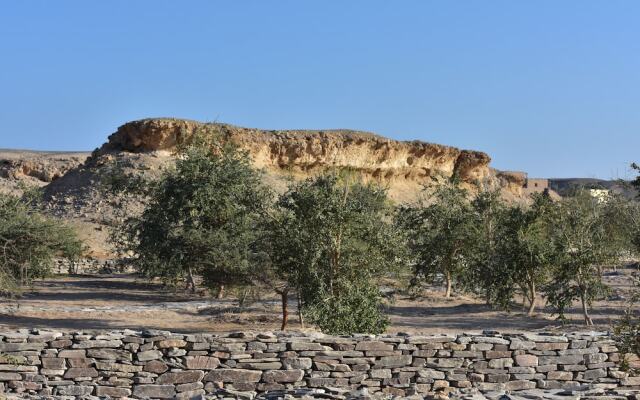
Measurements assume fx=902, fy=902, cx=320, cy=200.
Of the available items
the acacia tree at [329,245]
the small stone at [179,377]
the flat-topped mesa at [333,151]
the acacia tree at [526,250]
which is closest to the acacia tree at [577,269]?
the acacia tree at [526,250]

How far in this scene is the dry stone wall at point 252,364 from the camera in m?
12.2

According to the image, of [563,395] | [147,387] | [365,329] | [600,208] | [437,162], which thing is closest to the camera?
[563,395]

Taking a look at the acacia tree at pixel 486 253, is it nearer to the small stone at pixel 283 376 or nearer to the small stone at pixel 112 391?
the small stone at pixel 283 376

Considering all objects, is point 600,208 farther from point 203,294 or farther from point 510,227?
point 203,294

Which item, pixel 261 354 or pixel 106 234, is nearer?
pixel 261 354

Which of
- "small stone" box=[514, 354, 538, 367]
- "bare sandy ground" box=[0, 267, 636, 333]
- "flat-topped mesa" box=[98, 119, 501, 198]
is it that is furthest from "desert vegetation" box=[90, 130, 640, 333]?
"flat-topped mesa" box=[98, 119, 501, 198]

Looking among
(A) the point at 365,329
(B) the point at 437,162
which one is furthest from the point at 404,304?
(B) the point at 437,162

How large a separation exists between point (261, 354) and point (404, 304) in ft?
52.4

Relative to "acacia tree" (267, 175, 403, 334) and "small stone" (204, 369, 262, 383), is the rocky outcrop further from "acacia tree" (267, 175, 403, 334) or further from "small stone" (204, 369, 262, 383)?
"small stone" (204, 369, 262, 383)

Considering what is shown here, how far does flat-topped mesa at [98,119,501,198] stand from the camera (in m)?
59.5

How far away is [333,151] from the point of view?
7044cm

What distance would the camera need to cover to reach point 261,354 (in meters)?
12.4

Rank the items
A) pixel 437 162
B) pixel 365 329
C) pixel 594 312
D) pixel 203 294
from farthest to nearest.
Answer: pixel 437 162 < pixel 203 294 < pixel 594 312 < pixel 365 329

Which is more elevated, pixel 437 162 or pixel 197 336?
pixel 437 162
